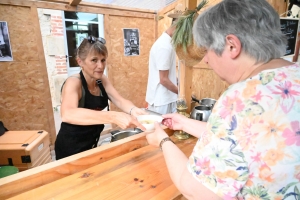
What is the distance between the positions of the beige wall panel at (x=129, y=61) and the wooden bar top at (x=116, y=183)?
3181 mm

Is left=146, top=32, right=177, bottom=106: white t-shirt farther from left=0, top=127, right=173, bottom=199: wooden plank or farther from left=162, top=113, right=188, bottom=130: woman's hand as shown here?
left=0, top=127, right=173, bottom=199: wooden plank

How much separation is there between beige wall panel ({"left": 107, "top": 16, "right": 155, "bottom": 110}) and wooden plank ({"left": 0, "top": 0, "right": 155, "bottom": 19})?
0.09 m

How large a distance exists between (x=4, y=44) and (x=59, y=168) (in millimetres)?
2948

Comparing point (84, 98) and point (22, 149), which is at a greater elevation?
point (84, 98)

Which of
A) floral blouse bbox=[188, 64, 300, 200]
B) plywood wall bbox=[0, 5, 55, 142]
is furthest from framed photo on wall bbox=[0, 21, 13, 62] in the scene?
floral blouse bbox=[188, 64, 300, 200]

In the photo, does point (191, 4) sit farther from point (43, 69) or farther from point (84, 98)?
point (43, 69)

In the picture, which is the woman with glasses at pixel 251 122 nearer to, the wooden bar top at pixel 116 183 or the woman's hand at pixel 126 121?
the wooden bar top at pixel 116 183

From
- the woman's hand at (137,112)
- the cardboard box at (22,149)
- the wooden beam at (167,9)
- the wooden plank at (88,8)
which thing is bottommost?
the cardboard box at (22,149)

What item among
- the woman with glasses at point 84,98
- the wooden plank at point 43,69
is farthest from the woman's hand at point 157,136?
the wooden plank at point 43,69

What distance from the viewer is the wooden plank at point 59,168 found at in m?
0.82

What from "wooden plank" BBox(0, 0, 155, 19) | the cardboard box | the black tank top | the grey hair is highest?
"wooden plank" BBox(0, 0, 155, 19)

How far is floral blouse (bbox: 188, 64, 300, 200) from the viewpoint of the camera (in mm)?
517

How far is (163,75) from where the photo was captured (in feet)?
7.31

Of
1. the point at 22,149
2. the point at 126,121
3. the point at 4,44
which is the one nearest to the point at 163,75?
→ the point at 126,121
